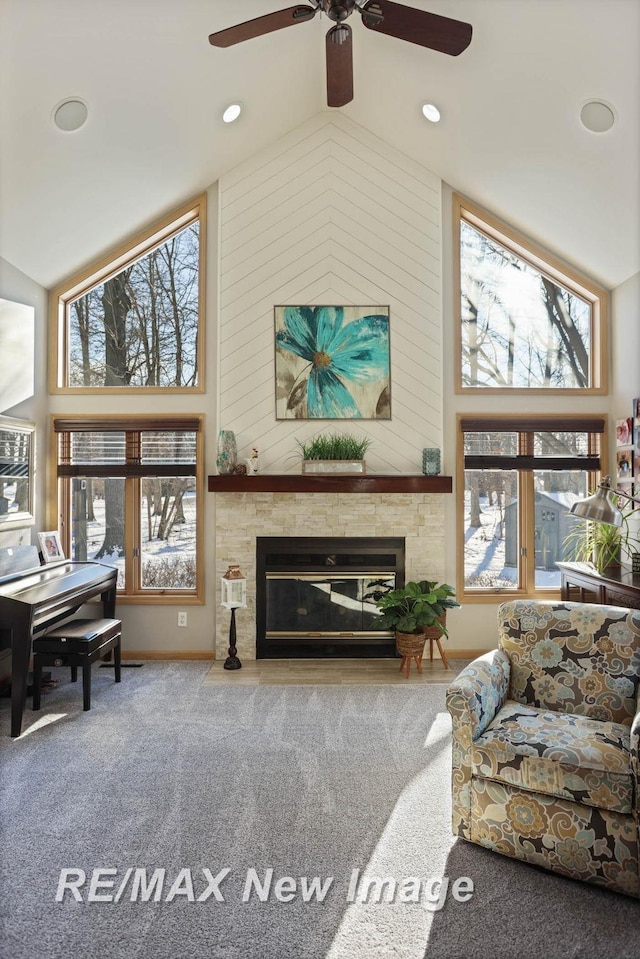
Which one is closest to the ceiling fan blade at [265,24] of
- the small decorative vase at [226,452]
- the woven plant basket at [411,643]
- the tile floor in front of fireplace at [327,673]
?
the small decorative vase at [226,452]

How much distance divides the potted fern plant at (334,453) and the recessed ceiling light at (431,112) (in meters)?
2.43

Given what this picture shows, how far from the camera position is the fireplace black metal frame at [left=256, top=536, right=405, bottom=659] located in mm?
4781

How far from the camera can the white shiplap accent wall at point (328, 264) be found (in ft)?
15.9

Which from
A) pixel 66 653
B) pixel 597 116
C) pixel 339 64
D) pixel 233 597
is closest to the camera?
pixel 339 64

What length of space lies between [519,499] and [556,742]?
2.97 metres

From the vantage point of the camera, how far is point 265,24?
268 centimetres

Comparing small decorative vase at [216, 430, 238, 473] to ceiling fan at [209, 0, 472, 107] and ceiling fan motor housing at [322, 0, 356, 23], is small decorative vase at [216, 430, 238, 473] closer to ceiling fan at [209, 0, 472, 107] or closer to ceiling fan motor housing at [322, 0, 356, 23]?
ceiling fan at [209, 0, 472, 107]

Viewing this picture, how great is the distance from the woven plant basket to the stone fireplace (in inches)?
23.2

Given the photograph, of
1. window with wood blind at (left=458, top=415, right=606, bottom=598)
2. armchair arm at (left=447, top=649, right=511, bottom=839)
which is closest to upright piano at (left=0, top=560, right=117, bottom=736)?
armchair arm at (left=447, top=649, right=511, bottom=839)

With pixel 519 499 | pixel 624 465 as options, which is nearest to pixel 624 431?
pixel 624 465

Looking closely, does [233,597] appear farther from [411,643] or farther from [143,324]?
[143,324]

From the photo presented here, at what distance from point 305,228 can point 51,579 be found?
136 inches

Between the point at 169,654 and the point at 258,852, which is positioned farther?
the point at 169,654

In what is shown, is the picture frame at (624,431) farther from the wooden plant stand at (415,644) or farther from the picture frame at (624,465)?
the wooden plant stand at (415,644)
